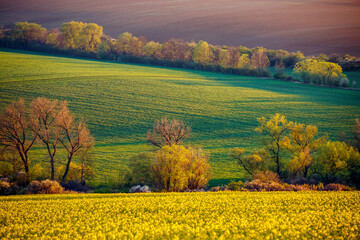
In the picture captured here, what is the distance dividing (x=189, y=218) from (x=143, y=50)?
97.2 metres

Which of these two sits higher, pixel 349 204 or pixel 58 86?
pixel 58 86

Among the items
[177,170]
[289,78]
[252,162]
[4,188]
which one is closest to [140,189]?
[177,170]

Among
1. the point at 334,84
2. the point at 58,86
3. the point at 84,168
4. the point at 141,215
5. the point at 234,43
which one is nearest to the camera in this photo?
the point at 141,215

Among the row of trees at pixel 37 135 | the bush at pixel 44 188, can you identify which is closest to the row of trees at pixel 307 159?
the row of trees at pixel 37 135

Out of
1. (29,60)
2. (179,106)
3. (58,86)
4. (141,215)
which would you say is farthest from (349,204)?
(29,60)

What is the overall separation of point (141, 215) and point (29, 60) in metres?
87.2

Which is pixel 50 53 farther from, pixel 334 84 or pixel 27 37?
pixel 334 84

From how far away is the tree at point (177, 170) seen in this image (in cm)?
2884

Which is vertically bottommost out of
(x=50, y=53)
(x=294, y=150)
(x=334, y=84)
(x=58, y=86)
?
(x=294, y=150)

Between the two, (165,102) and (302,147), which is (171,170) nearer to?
(302,147)

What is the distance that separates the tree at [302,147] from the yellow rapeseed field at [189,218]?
14943 mm

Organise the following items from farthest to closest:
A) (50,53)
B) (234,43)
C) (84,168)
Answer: (234,43) < (50,53) < (84,168)

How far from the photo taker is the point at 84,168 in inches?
1400

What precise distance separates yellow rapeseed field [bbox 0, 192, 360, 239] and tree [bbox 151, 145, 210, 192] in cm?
991
